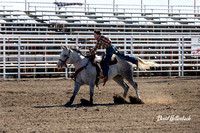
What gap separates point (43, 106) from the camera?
8820 millimetres

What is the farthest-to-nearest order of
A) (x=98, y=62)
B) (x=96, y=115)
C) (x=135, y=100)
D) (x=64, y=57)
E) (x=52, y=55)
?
(x=52, y=55), (x=135, y=100), (x=98, y=62), (x=64, y=57), (x=96, y=115)

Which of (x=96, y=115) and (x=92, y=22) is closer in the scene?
(x=96, y=115)

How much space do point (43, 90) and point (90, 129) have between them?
21.2 feet

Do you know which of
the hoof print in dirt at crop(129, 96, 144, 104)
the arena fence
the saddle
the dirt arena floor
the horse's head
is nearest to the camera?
the dirt arena floor

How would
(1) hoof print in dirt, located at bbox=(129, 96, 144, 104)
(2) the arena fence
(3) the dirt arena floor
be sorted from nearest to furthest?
(3) the dirt arena floor < (1) hoof print in dirt, located at bbox=(129, 96, 144, 104) < (2) the arena fence

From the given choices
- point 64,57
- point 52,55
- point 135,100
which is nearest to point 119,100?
point 135,100

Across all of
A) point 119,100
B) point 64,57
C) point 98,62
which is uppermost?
point 64,57

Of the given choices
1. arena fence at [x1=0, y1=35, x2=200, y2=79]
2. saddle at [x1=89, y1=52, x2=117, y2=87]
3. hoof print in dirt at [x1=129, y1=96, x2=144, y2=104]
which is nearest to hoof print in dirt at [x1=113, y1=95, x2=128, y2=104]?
hoof print in dirt at [x1=129, y1=96, x2=144, y2=104]

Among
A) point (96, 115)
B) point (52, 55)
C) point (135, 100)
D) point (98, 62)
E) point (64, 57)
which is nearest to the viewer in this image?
point (96, 115)

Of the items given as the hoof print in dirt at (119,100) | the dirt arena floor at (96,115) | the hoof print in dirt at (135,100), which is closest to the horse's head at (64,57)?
the dirt arena floor at (96,115)

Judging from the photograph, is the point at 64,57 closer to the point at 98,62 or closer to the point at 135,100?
the point at 98,62

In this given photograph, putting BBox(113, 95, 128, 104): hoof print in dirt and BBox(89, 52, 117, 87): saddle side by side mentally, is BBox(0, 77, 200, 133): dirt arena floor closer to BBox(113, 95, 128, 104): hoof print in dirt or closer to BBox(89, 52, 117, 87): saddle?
BBox(113, 95, 128, 104): hoof print in dirt

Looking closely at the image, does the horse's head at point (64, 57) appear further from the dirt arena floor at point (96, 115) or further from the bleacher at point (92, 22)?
the bleacher at point (92, 22)

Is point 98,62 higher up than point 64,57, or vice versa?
point 64,57
